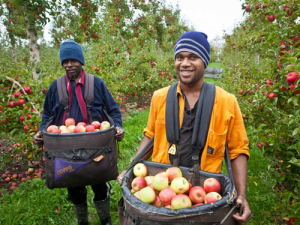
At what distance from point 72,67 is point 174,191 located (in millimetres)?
1590

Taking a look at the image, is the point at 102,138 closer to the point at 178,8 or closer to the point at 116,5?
the point at 116,5

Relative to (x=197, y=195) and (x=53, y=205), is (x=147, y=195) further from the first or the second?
(x=53, y=205)

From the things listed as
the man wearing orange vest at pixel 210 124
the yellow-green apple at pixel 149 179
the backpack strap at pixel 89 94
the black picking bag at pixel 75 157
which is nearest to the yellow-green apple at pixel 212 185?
the man wearing orange vest at pixel 210 124

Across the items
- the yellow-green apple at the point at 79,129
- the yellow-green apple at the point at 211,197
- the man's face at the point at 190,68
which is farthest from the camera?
the yellow-green apple at the point at 79,129

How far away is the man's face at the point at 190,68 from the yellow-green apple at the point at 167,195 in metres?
0.71

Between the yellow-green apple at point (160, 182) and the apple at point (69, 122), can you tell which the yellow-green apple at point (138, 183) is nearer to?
the yellow-green apple at point (160, 182)

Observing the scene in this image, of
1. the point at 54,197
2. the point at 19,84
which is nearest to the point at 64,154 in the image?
the point at 54,197

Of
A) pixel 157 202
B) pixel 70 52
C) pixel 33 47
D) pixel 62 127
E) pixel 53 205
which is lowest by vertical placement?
pixel 53 205

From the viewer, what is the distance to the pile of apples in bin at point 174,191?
1188mm

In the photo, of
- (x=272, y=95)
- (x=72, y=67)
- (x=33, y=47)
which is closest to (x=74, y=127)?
(x=72, y=67)

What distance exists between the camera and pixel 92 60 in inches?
275

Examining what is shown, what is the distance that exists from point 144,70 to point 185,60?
7277mm

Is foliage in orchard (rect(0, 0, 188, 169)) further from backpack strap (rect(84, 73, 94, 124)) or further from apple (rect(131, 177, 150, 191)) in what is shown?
apple (rect(131, 177, 150, 191))

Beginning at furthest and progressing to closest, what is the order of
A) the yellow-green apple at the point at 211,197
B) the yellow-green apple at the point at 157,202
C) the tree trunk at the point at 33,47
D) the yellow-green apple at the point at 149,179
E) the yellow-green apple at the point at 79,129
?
1. the tree trunk at the point at 33,47
2. the yellow-green apple at the point at 79,129
3. the yellow-green apple at the point at 149,179
4. the yellow-green apple at the point at 157,202
5. the yellow-green apple at the point at 211,197
